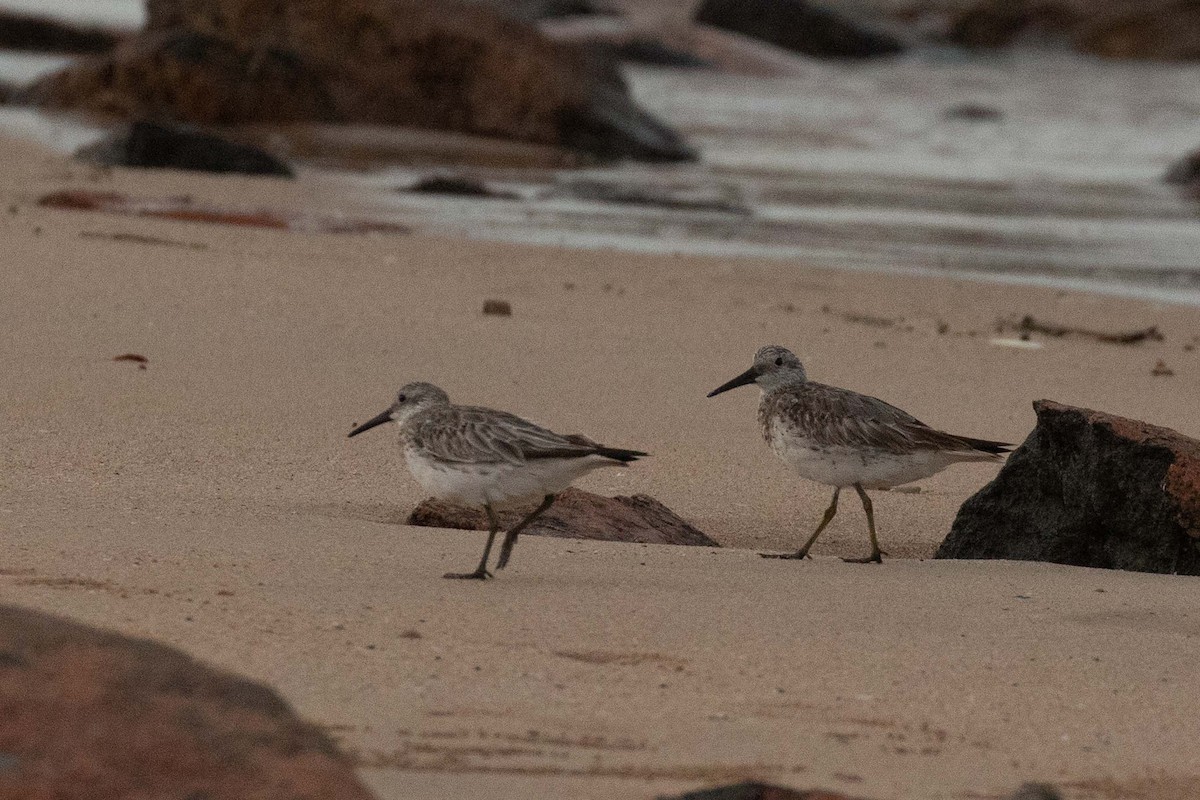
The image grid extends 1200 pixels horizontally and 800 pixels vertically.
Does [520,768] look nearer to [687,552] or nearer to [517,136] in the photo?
[687,552]

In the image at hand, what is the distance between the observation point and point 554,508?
5980 mm

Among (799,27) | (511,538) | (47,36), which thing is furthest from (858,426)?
(799,27)

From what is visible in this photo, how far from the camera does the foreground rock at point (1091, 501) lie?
5547mm

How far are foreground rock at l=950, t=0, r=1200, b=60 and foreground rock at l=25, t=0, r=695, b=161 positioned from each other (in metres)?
25.8

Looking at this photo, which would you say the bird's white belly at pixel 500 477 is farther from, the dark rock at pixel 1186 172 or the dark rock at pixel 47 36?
the dark rock at pixel 47 36

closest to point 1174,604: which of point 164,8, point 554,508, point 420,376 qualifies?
point 554,508

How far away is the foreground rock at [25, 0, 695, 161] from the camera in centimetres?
2034

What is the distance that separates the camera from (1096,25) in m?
46.4

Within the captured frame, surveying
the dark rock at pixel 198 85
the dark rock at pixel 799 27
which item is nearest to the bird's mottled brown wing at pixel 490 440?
the dark rock at pixel 198 85

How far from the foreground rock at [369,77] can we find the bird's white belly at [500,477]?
48.3 ft

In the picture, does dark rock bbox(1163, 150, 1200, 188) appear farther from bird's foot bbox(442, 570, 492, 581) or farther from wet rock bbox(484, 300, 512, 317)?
bird's foot bbox(442, 570, 492, 581)

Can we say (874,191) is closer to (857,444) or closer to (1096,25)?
(857,444)

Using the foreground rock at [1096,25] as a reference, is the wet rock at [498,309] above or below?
below

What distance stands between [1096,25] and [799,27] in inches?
354
